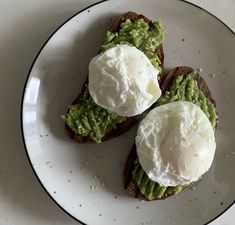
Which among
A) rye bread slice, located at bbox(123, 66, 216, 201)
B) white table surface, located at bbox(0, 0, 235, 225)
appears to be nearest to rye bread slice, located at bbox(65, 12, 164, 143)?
rye bread slice, located at bbox(123, 66, 216, 201)

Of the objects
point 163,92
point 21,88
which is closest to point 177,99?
point 163,92

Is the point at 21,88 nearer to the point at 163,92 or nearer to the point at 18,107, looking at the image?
the point at 18,107

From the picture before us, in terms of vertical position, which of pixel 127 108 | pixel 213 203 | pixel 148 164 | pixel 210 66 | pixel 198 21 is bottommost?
pixel 213 203

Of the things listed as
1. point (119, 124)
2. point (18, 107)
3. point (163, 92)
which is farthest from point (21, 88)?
point (163, 92)

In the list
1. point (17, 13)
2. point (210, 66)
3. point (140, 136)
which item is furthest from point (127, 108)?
point (17, 13)

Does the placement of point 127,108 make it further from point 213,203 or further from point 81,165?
point 213,203

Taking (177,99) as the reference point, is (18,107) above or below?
below
